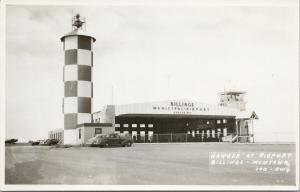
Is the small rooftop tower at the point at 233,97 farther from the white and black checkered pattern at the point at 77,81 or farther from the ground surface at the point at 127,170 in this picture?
the white and black checkered pattern at the point at 77,81

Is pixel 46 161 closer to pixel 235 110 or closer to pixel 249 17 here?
pixel 249 17

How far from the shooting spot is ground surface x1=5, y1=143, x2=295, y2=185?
21.2 feet

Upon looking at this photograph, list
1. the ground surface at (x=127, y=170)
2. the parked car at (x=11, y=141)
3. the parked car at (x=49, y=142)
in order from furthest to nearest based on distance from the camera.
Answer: the parked car at (x=49, y=142), the parked car at (x=11, y=141), the ground surface at (x=127, y=170)

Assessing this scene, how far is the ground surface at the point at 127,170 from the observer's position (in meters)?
6.47

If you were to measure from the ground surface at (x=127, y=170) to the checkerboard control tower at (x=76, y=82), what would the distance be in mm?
1094

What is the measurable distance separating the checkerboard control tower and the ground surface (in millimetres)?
1094

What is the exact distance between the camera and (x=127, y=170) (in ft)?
21.7

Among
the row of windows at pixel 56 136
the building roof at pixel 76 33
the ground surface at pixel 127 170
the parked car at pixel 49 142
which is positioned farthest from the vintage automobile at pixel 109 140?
the building roof at pixel 76 33

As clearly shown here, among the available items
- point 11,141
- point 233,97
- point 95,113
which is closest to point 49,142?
point 11,141

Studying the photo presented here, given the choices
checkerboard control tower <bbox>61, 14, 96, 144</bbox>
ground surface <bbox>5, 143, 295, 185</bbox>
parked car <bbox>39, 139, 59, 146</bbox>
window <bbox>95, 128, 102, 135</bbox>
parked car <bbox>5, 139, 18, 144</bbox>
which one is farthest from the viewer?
window <bbox>95, 128, 102, 135</bbox>

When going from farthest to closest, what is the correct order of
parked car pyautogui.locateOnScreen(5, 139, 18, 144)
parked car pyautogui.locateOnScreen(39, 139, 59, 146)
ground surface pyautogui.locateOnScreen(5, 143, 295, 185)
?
1. parked car pyautogui.locateOnScreen(39, 139, 59, 146)
2. parked car pyautogui.locateOnScreen(5, 139, 18, 144)
3. ground surface pyautogui.locateOnScreen(5, 143, 295, 185)

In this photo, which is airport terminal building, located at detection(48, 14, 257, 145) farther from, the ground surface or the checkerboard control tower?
the ground surface

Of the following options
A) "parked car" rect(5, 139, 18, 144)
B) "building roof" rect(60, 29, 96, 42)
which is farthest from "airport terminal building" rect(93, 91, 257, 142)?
"parked car" rect(5, 139, 18, 144)

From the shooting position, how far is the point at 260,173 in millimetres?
6562
